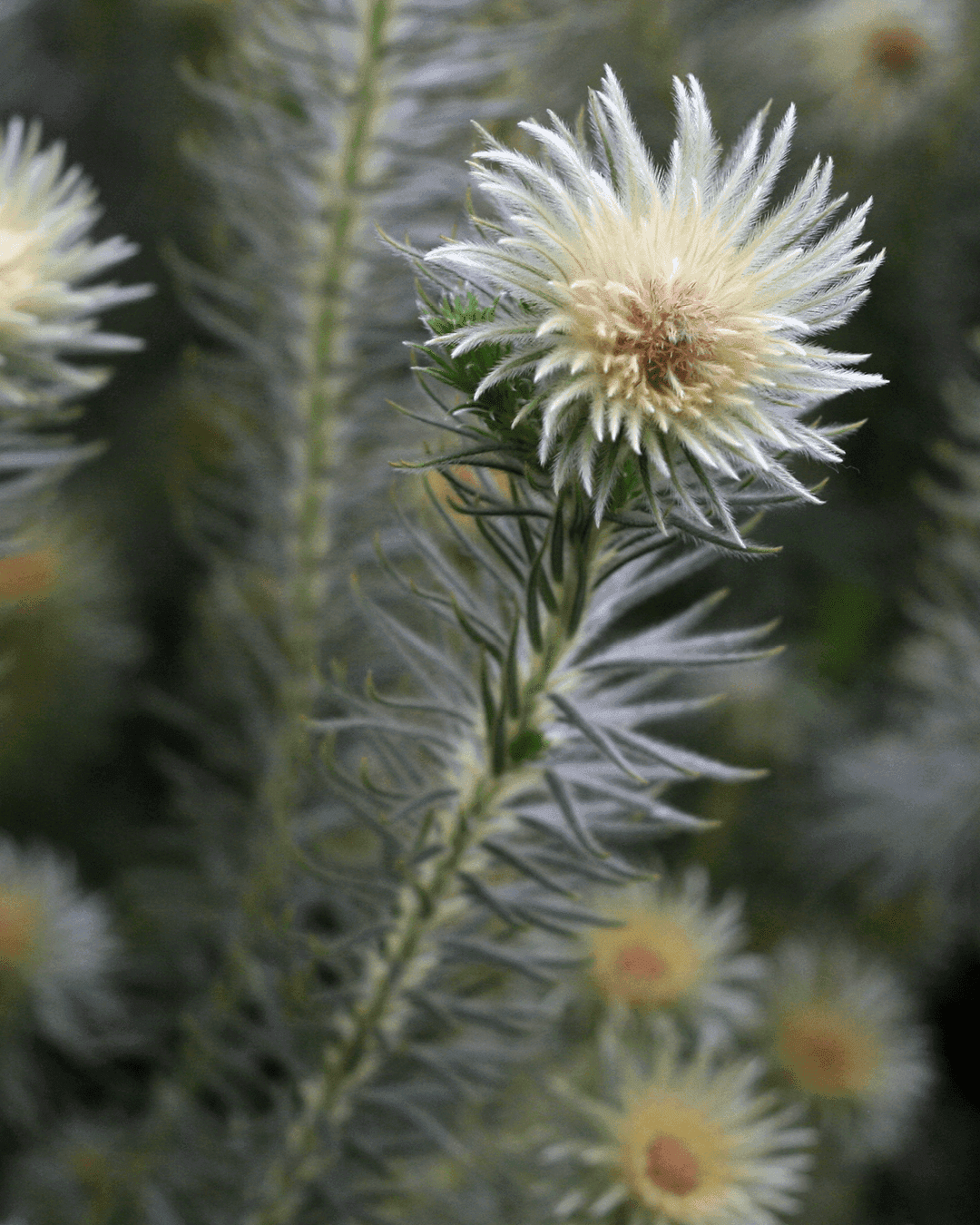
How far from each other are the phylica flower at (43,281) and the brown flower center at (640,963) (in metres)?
0.36

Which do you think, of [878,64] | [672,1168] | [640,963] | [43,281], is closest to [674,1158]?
[672,1168]

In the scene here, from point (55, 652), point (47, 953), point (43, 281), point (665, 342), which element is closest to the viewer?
point (665, 342)

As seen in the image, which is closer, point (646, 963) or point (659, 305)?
point (659, 305)

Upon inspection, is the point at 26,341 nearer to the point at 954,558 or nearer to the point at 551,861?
the point at 551,861

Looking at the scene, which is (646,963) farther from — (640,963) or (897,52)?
(897,52)

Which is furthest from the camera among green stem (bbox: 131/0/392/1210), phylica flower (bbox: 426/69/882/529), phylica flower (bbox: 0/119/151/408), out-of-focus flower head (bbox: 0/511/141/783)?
out-of-focus flower head (bbox: 0/511/141/783)

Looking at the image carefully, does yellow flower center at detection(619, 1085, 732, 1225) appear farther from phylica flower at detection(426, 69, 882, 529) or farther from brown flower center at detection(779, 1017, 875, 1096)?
phylica flower at detection(426, 69, 882, 529)

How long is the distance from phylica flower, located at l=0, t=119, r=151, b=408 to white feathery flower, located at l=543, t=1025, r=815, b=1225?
36cm

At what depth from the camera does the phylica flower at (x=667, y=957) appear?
53 cm

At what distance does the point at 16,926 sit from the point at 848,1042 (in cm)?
44

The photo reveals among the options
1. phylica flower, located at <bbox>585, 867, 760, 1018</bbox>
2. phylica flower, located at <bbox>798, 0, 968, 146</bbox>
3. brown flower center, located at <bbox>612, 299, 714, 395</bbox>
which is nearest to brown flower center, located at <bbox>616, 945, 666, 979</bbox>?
phylica flower, located at <bbox>585, 867, 760, 1018</bbox>

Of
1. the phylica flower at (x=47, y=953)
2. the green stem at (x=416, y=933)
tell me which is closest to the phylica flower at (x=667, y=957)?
the green stem at (x=416, y=933)

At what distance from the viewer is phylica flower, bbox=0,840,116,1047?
52 centimetres

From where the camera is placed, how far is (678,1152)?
0.44 meters
